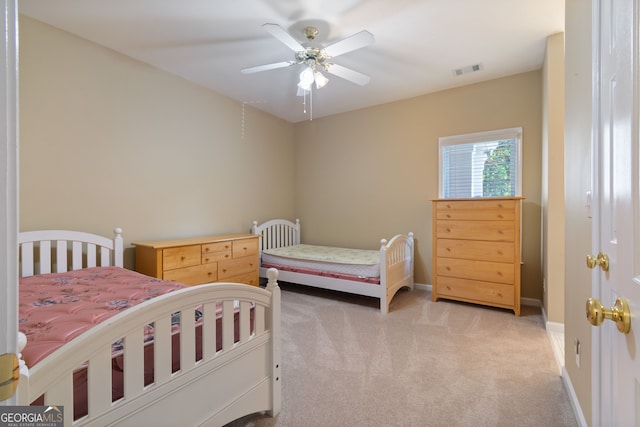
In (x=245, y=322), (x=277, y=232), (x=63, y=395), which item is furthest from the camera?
(x=277, y=232)

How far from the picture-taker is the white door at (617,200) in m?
0.62

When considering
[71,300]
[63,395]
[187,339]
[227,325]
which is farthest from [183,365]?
[71,300]

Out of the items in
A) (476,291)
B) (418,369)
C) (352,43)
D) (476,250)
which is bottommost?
(418,369)

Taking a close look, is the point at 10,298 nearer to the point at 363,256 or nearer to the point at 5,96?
the point at 5,96

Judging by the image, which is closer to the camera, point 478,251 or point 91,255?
point 91,255

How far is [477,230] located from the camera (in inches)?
124

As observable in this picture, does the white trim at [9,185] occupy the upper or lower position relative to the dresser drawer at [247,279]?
upper

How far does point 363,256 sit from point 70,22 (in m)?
3.56

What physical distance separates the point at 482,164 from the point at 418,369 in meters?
2.62

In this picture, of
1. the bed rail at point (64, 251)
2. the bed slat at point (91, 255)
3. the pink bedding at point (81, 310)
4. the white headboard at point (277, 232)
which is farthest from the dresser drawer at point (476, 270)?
the bed slat at point (91, 255)

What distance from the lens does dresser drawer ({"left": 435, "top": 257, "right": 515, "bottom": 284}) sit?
303 centimetres

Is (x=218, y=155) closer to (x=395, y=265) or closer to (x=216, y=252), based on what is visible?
(x=216, y=252)

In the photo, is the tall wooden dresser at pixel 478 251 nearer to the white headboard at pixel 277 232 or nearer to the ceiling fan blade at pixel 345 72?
the ceiling fan blade at pixel 345 72

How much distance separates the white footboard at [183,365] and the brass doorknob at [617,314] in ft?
3.95
